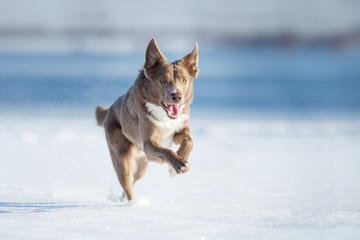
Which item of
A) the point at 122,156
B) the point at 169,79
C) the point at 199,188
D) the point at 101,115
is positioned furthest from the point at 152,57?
the point at 199,188

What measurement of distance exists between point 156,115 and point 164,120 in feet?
0.31

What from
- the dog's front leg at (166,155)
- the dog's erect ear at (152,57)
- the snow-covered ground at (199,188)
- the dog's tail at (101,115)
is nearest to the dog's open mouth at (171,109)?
the dog's front leg at (166,155)

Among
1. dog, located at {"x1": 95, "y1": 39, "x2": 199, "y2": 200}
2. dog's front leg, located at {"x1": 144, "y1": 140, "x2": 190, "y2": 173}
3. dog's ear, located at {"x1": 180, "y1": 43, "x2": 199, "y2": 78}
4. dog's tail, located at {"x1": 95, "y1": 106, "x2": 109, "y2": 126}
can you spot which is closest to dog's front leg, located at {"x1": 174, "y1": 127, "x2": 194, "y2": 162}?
dog, located at {"x1": 95, "y1": 39, "x2": 199, "y2": 200}

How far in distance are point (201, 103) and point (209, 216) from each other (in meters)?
12.8

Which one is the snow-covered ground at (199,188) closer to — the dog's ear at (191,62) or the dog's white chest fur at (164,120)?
the dog's white chest fur at (164,120)

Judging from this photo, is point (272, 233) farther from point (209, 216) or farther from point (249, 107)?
point (249, 107)

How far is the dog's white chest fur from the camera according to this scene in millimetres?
5277

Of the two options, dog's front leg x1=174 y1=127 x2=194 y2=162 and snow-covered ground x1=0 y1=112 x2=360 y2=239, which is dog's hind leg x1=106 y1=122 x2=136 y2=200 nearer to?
snow-covered ground x1=0 y1=112 x2=360 y2=239

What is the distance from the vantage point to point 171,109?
203 inches

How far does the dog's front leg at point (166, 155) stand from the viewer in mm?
4641

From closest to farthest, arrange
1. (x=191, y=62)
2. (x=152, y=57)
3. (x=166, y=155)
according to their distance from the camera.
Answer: (x=166, y=155) < (x=152, y=57) < (x=191, y=62)

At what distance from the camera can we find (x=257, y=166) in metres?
7.41

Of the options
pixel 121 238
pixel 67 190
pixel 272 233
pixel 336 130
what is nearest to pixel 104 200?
pixel 67 190

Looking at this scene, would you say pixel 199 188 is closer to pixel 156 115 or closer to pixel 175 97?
pixel 156 115
